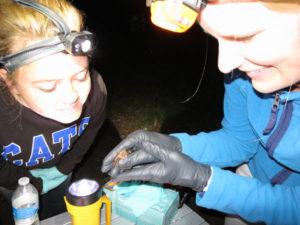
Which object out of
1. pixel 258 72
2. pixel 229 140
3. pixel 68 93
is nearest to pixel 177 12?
pixel 258 72

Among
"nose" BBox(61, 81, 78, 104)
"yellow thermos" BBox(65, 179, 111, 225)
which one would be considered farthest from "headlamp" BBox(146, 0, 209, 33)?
"yellow thermos" BBox(65, 179, 111, 225)

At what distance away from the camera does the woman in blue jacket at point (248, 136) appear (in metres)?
0.86

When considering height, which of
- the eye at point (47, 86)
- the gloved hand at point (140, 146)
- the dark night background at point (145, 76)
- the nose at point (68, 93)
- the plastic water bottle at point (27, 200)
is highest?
the eye at point (47, 86)

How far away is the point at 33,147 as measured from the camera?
1.62 m

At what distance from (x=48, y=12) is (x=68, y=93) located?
412mm

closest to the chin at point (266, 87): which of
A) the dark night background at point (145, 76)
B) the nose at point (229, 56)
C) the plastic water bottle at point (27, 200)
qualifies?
the nose at point (229, 56)

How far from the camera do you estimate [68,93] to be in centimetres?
131

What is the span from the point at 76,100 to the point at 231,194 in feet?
3.27

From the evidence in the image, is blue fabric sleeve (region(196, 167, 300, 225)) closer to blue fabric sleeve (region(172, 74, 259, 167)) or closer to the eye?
blue fabric sleeve (region(172, 74, 259, 167))

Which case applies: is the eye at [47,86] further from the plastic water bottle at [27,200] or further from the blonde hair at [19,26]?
the plastic water bottle at [27,200]

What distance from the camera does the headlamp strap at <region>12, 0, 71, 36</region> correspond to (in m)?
1.10

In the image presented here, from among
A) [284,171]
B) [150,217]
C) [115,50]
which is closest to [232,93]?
[284,171]

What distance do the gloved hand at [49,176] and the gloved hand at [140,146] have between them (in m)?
0.61

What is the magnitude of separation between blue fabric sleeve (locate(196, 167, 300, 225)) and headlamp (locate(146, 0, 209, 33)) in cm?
83
